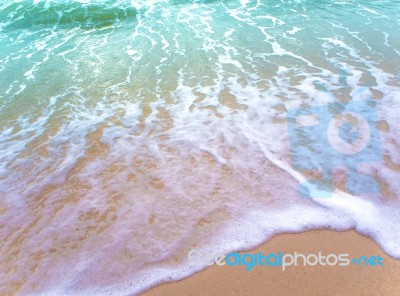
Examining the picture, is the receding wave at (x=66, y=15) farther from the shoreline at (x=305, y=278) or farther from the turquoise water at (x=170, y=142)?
the shoreline at (x=305, y=278)

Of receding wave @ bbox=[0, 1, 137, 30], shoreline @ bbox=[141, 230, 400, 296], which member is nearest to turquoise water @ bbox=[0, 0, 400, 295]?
shoreline @ bbox=[141, 230, 400, 296]

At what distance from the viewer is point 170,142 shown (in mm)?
5246

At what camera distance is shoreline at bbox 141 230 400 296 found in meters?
2.92

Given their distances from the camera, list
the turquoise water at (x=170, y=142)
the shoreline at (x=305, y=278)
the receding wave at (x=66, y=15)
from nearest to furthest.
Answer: the shoreline at (x=305, y=278) → the turquoise water at (x=170, y=142) → the receding wave at (x=66, y=15)

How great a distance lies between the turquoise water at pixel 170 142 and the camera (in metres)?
3.52

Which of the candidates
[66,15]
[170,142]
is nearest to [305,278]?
[170,142]

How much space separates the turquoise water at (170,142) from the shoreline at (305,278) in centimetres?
16

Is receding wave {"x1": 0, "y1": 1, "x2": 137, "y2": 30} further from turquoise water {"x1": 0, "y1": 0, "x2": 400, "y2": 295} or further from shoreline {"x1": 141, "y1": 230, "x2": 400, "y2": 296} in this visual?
shoreline {"x1": 141, "y1": 230, "x2": 400, "y2": 296}

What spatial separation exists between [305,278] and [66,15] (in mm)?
13496

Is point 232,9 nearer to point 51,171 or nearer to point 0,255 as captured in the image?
point 51,171

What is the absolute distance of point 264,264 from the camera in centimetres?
321

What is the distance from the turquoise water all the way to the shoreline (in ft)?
0.52

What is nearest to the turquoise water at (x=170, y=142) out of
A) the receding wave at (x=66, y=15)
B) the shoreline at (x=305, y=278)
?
the shoreline at (x=305, y=278)

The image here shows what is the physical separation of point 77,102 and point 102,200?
11.3ft
